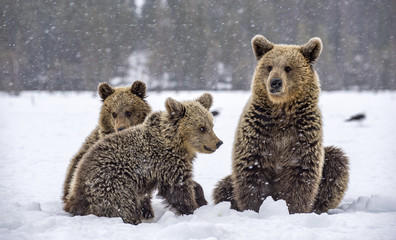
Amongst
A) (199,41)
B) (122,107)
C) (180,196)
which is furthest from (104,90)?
(199,41)

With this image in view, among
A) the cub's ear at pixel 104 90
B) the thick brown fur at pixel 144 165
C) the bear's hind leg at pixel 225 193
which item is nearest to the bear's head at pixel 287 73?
the thick brown fur at pixel 144 165

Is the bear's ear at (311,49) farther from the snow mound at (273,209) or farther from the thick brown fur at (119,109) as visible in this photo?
the thick brown fur at (119,109)

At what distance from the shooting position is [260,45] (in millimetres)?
5055

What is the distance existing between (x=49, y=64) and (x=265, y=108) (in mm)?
28944

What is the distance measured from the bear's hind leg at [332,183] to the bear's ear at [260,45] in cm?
162

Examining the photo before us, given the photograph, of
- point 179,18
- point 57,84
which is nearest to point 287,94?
point 57,84

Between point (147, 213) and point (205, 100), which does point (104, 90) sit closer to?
point (205, 100)

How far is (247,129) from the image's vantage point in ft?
16.1

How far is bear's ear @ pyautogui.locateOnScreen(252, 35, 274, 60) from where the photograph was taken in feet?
16.4

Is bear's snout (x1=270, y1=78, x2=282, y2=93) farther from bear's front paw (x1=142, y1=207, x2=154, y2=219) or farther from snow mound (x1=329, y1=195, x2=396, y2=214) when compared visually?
bear's front paw (x1=142, y1=207, x2=154, y2=219)

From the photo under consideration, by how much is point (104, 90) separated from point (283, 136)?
2.70 m

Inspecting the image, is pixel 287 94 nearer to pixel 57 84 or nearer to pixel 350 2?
pixel 57 84

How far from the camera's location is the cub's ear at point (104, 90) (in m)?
5.94

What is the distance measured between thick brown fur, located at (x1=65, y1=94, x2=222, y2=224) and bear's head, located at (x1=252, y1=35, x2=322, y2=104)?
0.81 m
